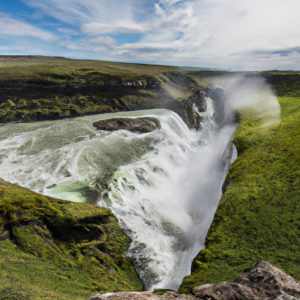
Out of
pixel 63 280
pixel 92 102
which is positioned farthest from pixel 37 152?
pixel 92 102

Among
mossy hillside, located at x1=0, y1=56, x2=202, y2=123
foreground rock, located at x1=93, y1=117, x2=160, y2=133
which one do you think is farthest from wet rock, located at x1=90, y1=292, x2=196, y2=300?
mossy hillside, located at x1=0, y1=56, x2=202, y2=123

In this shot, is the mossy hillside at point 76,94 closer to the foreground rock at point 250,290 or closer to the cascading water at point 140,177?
the cascading water at point 140,177

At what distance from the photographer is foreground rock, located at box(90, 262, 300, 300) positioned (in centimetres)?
1071

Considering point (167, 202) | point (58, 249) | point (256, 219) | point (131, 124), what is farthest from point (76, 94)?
point (256, 219)

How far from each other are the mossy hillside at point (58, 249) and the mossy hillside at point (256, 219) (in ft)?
19.7

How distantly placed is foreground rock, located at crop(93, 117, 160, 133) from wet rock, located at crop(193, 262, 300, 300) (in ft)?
143

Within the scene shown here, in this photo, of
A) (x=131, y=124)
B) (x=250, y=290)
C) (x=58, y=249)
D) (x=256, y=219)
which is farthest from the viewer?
(x=131, y=124)

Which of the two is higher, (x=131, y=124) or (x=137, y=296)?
(x=131, y=124)

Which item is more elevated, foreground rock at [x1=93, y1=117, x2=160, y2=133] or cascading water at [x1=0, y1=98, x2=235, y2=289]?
foreground rock at [x1=93, y1=117, x2=160, y2=133]

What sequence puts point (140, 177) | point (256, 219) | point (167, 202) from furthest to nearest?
point (140, 177), point (167, 202), point (256, 219)

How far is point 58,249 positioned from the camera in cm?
2125

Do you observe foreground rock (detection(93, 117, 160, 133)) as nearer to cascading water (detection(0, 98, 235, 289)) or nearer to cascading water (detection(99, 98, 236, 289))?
cascading water (detection(0, 98, 235, 289))

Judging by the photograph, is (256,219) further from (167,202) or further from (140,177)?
(140,177)

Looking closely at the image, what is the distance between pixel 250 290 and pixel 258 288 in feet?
1.07
